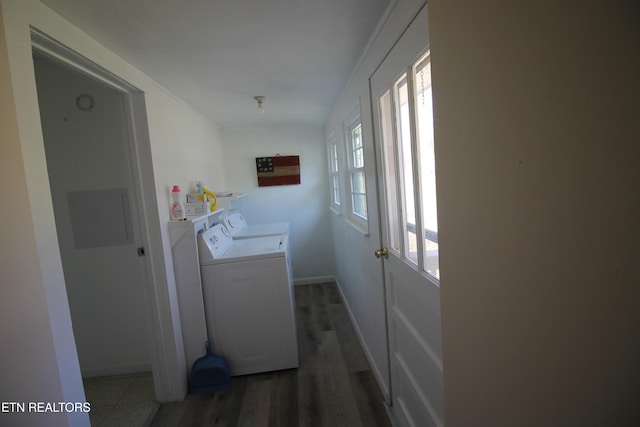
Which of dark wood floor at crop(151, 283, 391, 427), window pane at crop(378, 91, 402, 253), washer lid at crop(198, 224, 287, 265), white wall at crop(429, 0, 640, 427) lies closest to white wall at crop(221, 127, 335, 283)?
washer lid at crop(198, 224, 287, 265)

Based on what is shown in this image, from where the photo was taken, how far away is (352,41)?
1.54m

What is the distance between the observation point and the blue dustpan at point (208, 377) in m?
2.09

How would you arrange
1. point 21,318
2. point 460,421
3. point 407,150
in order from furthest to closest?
point 407,150
point 21,318
point 460,421

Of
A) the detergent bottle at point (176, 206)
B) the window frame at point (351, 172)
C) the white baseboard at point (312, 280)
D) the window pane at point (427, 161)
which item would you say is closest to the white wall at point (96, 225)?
the detergent bottle at point (176, 206)

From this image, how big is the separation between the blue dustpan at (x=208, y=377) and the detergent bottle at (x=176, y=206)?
1070 mm

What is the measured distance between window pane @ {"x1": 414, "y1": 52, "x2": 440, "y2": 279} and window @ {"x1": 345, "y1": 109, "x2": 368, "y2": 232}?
1.11 meters

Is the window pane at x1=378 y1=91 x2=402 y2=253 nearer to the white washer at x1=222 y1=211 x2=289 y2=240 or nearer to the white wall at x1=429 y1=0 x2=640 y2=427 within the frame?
the white wall at x1=429 y1=0 x2=640 y2=427

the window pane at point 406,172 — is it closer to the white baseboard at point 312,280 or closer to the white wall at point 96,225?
the white wall at point 96,225

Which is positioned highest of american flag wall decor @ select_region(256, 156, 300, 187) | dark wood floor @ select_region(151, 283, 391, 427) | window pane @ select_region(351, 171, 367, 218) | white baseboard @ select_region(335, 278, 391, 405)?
american flag wall decor @ select_region(256, 156, 300, 187)

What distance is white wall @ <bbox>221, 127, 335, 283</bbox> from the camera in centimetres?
384

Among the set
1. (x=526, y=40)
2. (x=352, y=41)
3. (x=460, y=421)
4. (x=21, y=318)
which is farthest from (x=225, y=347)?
(x=526, y=40)

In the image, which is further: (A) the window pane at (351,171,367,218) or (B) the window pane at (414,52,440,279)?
(A) the window pane at (351,171,367,218)

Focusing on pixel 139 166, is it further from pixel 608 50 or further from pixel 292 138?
pixel 292 138

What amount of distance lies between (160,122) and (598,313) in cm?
231
